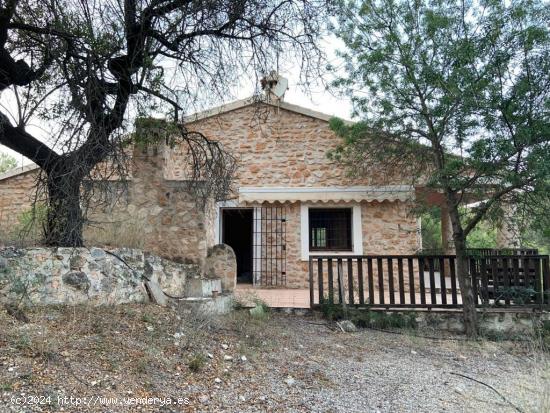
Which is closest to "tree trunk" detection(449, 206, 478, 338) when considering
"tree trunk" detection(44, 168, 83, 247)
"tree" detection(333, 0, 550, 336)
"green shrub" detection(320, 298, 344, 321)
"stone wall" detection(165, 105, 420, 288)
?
"tree" detection(333, 0, 550, 336)

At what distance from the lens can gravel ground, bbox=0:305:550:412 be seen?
3547 mm

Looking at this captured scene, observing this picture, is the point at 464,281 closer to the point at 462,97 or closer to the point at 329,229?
the point at 462,97

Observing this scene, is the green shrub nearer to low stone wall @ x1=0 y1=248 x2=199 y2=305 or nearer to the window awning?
low stone wall @ x1=0 y1=248 x2=199 y2=305

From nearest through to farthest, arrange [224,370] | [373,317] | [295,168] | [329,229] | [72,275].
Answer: [224,370] → [72,275] → [373,317] → [295,168] → [329,229]

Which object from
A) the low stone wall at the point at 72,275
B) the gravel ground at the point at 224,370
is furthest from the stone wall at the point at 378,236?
the low stone wall at the point at 72,275

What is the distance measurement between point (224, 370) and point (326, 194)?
Answer: 879cm

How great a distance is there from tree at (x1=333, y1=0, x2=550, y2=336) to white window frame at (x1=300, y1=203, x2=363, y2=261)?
4.09 metres

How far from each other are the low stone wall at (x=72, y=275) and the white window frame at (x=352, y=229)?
6.86 m

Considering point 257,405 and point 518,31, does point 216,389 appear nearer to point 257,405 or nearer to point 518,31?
point 257,405

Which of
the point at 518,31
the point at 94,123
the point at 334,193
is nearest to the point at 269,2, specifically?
the point at 94,123

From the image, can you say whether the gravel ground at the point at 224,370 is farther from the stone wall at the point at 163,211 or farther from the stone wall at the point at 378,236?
the stone wall at the point at 378,236

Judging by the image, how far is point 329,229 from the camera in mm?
13516

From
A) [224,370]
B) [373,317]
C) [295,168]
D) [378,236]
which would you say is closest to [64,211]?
[224,370]

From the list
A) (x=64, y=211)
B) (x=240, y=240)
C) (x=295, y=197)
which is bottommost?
(x=240, y=240)
